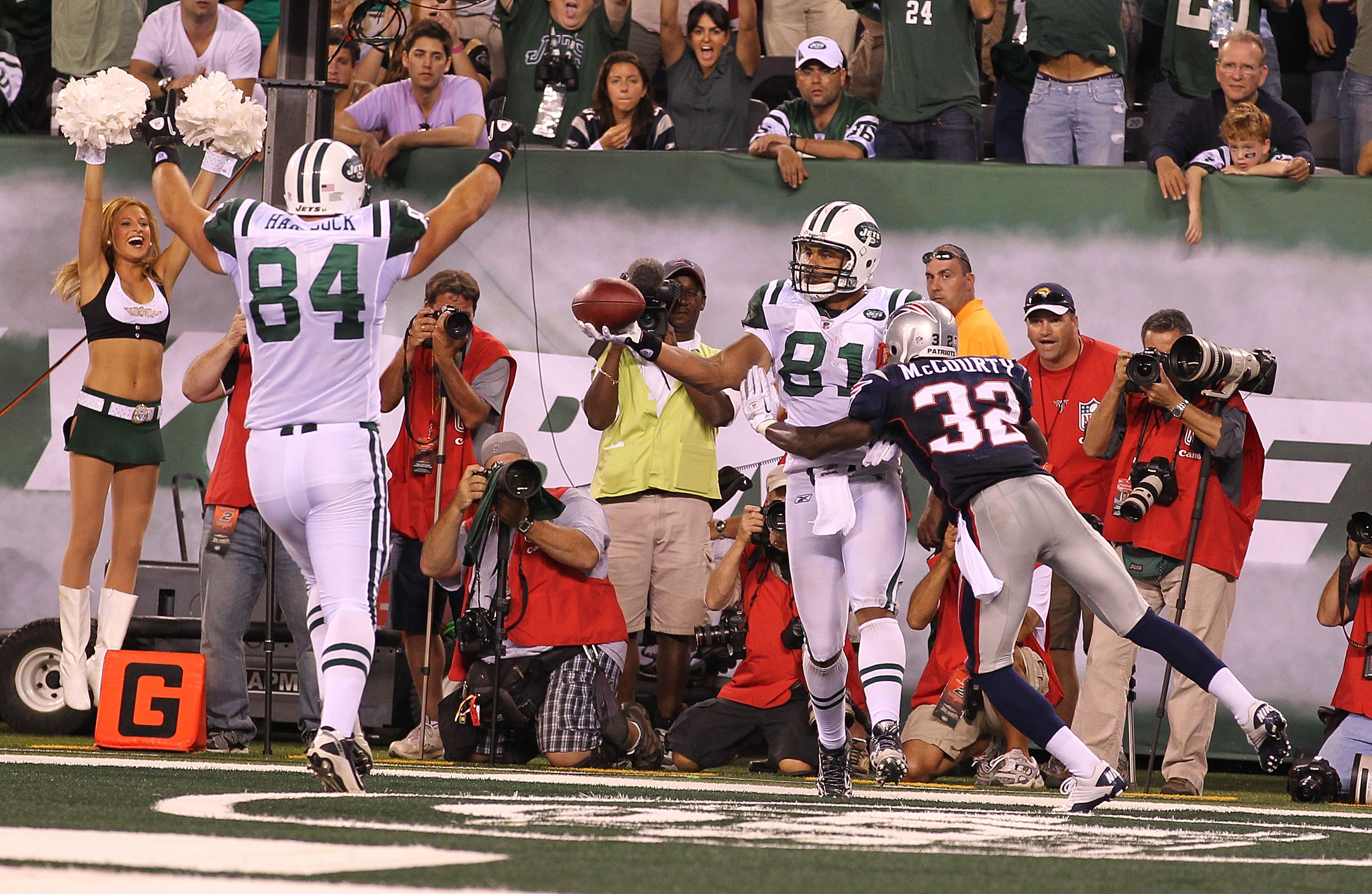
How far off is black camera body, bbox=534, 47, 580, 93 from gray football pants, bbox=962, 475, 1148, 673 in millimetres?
4621

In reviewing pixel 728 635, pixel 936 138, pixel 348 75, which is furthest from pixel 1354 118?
pixel 348 75

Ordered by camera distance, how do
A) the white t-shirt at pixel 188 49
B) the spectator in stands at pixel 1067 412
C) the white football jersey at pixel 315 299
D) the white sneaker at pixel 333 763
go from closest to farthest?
the white sneaker at pixel 333 763, the white football jersey at pixel 315 299, the spectator in stands at pixel 1067 412, the white t-shirt at pixel 188 49

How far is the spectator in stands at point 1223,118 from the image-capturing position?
25.1 ft

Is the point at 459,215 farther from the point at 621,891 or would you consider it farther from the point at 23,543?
the point at 23,543

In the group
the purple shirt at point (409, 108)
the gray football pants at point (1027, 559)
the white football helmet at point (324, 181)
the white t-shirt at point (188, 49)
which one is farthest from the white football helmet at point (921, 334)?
the white t-shirt at point (188, 49)

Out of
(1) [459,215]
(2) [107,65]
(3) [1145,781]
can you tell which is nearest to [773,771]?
(3) [1145,781]

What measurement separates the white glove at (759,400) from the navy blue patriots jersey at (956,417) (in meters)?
0.38

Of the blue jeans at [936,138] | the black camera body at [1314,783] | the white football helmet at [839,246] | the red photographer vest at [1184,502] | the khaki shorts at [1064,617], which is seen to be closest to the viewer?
the white football helmet at [839,246]

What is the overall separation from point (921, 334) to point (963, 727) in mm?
2086

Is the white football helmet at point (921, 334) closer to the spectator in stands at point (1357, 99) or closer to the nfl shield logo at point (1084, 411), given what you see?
the nfl shield logo at point (1084, 411)

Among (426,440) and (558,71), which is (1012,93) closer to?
(558,71)

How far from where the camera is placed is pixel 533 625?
6.79m

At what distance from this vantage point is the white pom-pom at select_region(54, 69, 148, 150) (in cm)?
603

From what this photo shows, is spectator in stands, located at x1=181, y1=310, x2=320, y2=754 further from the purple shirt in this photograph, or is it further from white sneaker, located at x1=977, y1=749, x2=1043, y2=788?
white sneaker, located at x1=977, y1=749, x2=1043, y2=788
